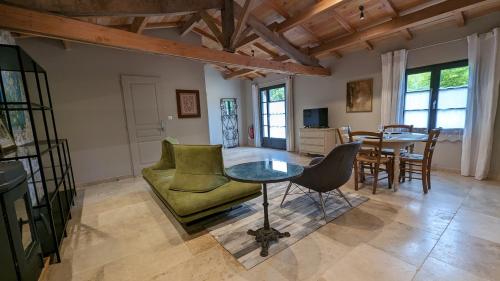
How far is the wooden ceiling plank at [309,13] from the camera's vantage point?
3.05 meters

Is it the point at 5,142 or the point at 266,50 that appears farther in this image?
the point at 266,50

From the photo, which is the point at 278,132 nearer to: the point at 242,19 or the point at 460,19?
the point at 242,19

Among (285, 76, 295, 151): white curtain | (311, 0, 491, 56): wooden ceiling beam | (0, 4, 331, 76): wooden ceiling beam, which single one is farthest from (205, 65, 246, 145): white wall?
(311, 0, 491, 56): wooden ceiling beam

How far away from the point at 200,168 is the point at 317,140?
3775mm

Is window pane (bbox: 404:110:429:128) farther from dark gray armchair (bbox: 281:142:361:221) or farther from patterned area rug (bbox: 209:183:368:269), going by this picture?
dark gray armchair (bbox: 281:142:361:221)

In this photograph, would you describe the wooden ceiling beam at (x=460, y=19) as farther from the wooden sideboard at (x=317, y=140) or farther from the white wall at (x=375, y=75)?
the wooden sideboard at (x=317, y=140)

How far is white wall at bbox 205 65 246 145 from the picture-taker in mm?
7332

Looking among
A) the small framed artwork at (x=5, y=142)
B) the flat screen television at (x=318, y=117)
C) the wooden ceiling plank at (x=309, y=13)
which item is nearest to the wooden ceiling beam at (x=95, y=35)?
the wooden ceiling plank at (x=309, y=13)

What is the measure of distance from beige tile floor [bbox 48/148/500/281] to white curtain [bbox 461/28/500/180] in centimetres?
89

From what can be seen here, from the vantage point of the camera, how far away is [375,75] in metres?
4.52

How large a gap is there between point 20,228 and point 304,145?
17.5 feet

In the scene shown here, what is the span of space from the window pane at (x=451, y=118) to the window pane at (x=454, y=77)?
0.44 m

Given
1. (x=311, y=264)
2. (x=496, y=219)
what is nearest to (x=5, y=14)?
(x=311, y=264)

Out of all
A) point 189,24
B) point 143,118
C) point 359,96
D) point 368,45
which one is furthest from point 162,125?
point 368,45
